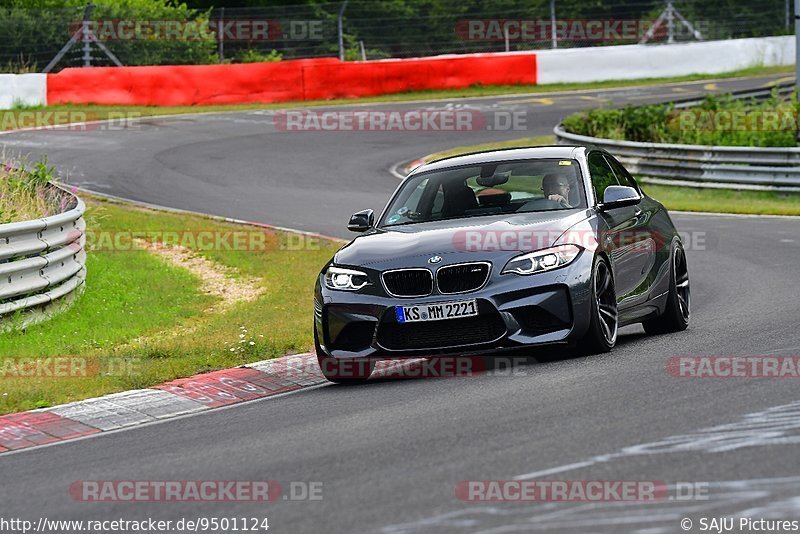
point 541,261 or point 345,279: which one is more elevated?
point 541,261

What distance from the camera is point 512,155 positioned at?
11.0m

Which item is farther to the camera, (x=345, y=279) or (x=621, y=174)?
(x=621, y=174)

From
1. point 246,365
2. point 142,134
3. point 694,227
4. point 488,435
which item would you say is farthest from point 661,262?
point 142,134

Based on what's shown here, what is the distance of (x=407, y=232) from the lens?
1019 cm

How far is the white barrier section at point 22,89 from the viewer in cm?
3491

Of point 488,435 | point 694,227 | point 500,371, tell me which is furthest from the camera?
point 694,227

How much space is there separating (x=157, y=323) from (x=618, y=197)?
5.44 meters

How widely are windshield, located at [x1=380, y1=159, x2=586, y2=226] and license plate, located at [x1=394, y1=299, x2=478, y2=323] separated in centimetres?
141

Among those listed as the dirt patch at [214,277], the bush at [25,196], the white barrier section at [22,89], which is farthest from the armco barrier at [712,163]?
the white barrier section at [22,89]

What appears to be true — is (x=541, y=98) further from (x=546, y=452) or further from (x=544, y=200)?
(x=546, y=452)

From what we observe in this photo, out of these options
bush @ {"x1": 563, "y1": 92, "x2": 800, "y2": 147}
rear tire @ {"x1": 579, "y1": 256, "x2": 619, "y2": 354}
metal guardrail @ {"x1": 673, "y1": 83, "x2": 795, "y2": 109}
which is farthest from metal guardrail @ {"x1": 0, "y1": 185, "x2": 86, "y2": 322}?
metal guardrail @ {"x1": 673, "y1": 83, "x2": 795, "y2": 109}

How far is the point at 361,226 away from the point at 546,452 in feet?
14.3

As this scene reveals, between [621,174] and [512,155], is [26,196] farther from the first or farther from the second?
[621,174]

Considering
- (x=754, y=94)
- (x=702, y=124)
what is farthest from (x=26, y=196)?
(x=754, y=94)
